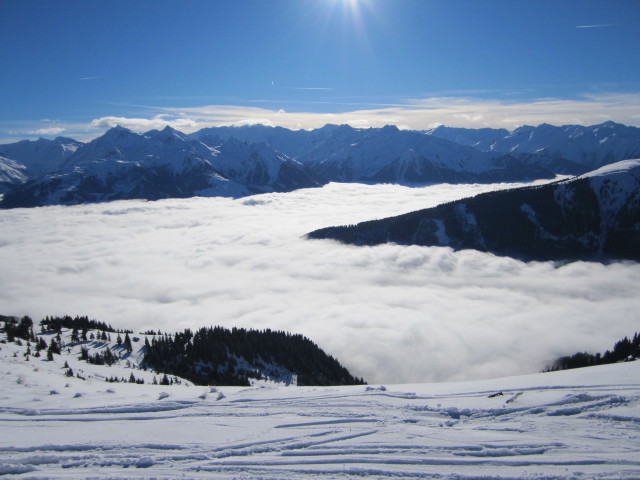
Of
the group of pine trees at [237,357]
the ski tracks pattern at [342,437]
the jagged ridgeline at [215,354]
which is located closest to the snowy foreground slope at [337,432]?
the ski tracks pattern at [342,437]

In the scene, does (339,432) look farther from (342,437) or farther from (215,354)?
(215,354)

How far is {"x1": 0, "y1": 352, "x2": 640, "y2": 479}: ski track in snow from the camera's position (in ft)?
46.2

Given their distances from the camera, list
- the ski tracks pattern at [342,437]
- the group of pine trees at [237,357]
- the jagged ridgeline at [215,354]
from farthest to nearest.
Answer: the group of pine trees at [237,357] → the jagged ridgeline at [215,354] → the ski tracks pattern at [342,437]

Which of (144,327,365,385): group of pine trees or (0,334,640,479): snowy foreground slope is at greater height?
(0,334,640,479): snowy foreground slope

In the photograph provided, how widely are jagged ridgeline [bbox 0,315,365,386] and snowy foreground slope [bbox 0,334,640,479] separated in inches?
1656

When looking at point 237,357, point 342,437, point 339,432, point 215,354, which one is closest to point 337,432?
point 339,432

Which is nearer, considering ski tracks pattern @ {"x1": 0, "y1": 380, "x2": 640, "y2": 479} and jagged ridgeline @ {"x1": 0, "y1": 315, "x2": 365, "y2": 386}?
ski tracks pattern @ {"x1": 0, "y1": 380, "x2": 640, "y2": 479}

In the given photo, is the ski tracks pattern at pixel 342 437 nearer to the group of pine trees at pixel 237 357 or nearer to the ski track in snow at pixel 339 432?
the ski track in snow at pixel 339 432

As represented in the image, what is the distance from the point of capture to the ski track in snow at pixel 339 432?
46.2 feet

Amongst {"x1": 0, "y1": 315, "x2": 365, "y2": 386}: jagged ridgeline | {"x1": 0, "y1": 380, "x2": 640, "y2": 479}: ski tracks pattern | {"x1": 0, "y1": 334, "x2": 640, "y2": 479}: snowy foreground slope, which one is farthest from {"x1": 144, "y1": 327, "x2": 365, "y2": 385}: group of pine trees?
{"x1": 0, "y1": 380, "x2": 640, "y2": 479}: ski tracks pattern

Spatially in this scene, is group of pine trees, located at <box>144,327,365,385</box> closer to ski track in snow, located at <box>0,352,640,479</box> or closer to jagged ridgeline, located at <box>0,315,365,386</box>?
jagged ridgeline, located at <box>0,315,365,386</box>

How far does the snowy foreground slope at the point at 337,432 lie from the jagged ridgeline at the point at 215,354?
42067 millimetres

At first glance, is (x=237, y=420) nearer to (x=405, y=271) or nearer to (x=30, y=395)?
(x=30, y=395)

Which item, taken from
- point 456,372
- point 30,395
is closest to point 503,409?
point 30,395
